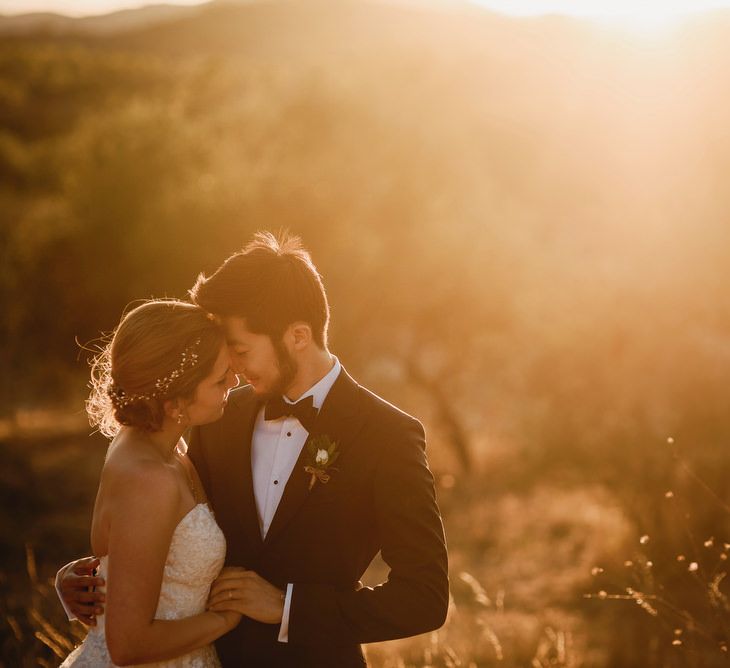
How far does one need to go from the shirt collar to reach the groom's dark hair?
14 centimetres

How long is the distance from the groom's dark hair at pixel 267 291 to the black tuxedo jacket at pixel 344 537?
12.4 inches

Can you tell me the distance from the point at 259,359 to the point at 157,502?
72 centimetres

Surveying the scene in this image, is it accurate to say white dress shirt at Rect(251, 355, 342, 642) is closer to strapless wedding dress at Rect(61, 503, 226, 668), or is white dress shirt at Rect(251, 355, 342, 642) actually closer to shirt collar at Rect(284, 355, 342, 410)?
shirt collar at Rect(284, 355, 342, 410)

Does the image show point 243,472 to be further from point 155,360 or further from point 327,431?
point 155,360

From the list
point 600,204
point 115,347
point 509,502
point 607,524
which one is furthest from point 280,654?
point 600,204

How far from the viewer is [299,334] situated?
3383 millimetres

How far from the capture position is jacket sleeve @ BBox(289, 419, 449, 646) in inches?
117

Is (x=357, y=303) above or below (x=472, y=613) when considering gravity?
above

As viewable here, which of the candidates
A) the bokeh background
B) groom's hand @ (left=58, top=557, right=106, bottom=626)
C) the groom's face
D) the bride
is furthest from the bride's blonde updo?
the bokeh background

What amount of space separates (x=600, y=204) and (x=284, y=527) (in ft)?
109

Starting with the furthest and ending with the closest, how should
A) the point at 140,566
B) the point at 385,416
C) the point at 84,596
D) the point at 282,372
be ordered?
the point at 282,372 < the point at 385,416 < the point at 84,596 < the point at 140,566

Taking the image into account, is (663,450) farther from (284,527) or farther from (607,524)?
(284,527)

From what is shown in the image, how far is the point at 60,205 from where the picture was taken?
16047 mm

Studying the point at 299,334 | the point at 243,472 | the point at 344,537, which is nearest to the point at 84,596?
the point at 243,472
